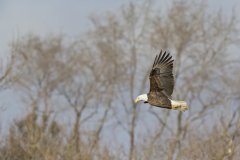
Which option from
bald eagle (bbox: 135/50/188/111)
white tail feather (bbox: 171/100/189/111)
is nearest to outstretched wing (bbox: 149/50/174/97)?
bald eagle (bbox: 135/50/188/111)

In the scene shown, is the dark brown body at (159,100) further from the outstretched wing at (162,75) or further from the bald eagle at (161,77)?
the outstretched wing at (162,75)

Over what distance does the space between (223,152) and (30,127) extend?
258 inches

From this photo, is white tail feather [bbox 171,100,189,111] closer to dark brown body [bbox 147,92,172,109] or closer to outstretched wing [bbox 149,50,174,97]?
dark brown body [bbox 147,92,172,109]

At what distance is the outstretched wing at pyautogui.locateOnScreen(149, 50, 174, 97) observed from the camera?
58.4 feet

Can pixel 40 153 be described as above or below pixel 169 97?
below

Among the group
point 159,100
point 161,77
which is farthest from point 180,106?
point 161,77

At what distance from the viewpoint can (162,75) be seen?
1784 cm

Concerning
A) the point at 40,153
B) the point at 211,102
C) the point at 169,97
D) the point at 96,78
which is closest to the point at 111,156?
the point at 40,153

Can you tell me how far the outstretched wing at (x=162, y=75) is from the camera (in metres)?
17.8

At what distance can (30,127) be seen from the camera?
27.5 m

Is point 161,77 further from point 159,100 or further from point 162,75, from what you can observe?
point 159,100

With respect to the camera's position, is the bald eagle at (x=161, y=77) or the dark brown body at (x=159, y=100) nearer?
the dark brown body at (x=159, y=100)

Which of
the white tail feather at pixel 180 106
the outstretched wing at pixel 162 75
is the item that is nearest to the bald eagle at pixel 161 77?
the outstretched wing at pixel 162 75

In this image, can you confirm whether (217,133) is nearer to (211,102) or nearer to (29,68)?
(211,102)
